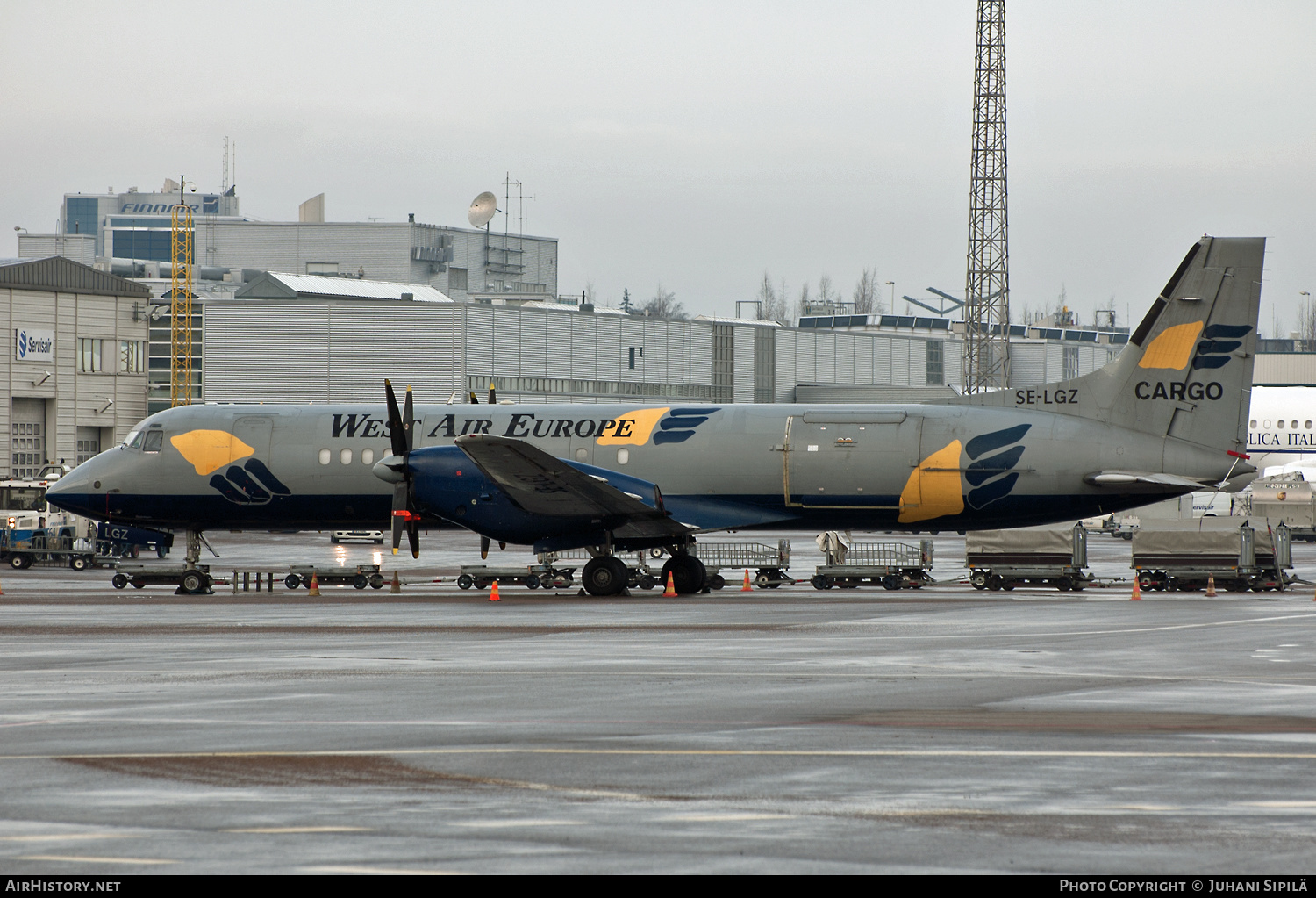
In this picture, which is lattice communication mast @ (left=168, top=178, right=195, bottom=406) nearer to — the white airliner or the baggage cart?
the baggage cart

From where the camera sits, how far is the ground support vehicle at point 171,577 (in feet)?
121

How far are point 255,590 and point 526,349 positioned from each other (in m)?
57.8

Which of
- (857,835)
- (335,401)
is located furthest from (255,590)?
(335,401)

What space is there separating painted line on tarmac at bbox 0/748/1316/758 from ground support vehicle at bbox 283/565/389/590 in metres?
27.7

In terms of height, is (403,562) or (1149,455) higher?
(1149,455)

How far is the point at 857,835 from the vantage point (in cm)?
931

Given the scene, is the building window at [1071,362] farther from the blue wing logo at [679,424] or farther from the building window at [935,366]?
the blue wing logo at [679,424]

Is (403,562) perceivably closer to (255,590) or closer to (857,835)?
(255,590)

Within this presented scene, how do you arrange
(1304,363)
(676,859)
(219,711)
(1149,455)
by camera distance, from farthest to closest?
(1304,363)
(1149,455)
(219,711)
(676,859)

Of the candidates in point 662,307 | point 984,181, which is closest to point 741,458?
point 984,181

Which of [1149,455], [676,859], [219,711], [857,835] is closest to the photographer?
[676,859]

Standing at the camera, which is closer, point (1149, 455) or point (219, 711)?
point (219, 711)

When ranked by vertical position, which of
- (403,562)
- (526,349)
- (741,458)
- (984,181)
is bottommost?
(403,562)

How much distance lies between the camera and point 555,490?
110ft
